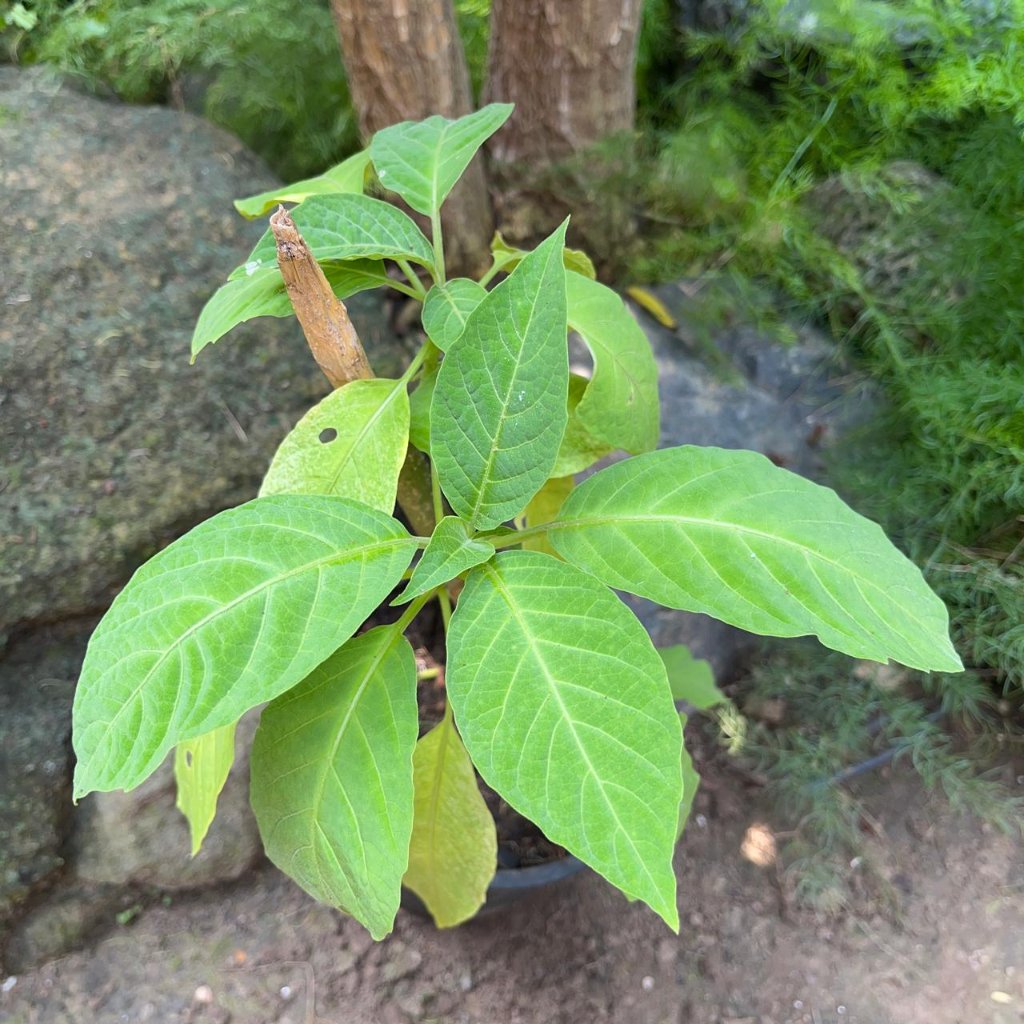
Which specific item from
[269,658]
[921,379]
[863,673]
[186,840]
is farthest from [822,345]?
[186,840]

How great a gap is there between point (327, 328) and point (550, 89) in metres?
1.11

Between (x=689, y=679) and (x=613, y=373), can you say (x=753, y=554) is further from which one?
(x=689, y=679)

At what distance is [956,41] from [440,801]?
2021 mm

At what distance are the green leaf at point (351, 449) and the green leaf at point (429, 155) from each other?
0.79 feet

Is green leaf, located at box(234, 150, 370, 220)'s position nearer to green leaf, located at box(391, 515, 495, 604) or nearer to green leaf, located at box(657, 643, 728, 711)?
green leaf, located at box(391, 515, 495, 604)

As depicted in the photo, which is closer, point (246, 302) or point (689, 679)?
point (246, 302)

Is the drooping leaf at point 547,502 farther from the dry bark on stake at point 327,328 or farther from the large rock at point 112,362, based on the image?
the large rock at point 112,362

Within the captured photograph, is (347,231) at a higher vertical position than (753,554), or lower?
higher

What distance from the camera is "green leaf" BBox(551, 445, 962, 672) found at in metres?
0.67

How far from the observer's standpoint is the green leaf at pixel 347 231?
0.81 meters

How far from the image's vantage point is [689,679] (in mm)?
1373

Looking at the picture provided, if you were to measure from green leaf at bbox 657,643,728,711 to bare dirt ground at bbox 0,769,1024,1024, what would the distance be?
19.1 inches

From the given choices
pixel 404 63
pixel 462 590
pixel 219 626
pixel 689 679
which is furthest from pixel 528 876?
pixel 404 63

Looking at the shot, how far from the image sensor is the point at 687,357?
1934mm
